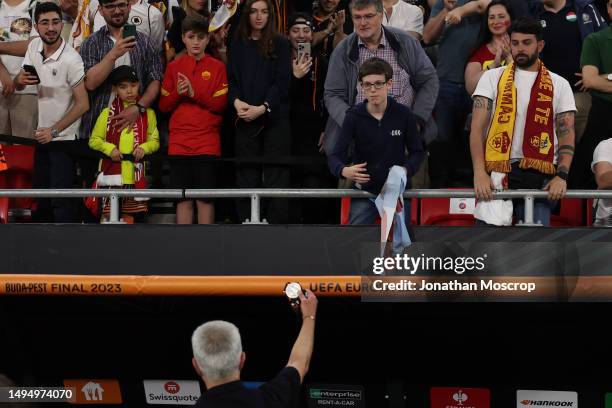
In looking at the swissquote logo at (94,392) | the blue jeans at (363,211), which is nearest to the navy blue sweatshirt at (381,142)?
the blue jeans at (363,211)

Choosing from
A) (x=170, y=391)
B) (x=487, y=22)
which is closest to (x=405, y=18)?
(x=487, y=22)

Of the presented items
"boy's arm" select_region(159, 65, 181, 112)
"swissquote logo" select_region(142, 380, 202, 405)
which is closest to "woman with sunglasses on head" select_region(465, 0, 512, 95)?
"boy's arm" select_region(159, 65, 181, 112)

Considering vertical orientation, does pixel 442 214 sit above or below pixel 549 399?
above

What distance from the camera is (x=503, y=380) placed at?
9.73 meters

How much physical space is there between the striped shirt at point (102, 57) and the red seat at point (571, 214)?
10.4 ft

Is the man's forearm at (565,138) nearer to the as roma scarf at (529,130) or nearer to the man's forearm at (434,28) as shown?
the as roma scarf at (529,130)

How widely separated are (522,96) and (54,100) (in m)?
3.47

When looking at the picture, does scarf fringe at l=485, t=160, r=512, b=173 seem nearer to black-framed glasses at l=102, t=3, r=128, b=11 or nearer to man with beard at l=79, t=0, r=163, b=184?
man with beard at l=79, t=0, r=163, b=184

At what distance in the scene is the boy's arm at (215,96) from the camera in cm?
883

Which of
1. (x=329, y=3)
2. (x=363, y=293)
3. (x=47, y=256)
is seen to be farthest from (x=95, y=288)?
(x=329, y=3)

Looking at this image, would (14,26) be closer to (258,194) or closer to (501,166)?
(258,194)

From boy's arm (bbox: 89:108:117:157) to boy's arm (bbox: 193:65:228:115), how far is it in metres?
0.69

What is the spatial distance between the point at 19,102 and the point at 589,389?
5.06 metres

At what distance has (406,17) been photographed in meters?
9.51
